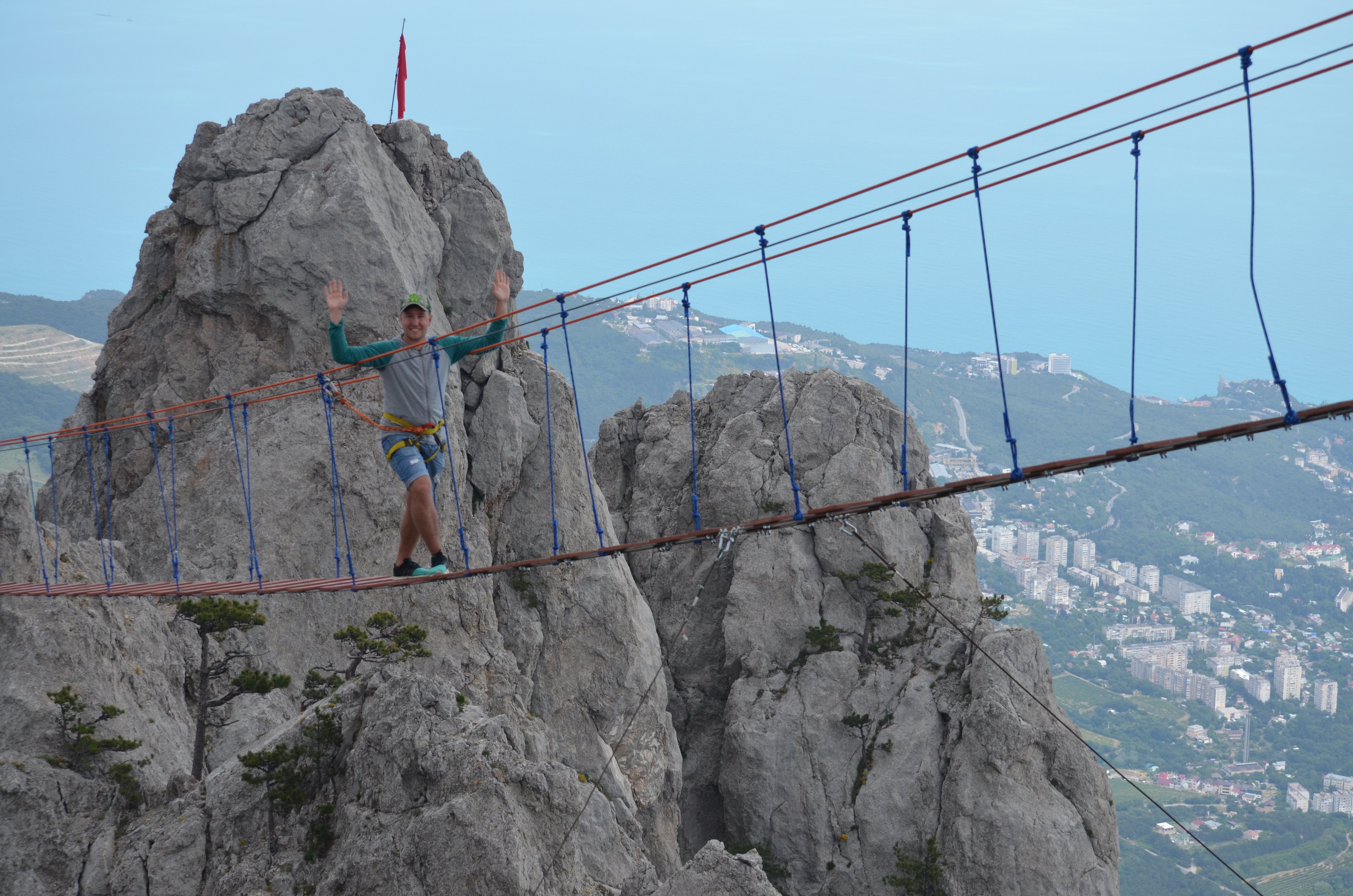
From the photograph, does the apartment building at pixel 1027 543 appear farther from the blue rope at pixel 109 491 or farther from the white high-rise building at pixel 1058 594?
the blue rope at pixel 109 491

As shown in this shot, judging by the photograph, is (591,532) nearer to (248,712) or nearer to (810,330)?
(248,712)

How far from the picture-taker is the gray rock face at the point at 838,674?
3150cm

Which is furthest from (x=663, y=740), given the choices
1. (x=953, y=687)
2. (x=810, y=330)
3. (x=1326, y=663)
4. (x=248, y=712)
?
(x=810, y=330)

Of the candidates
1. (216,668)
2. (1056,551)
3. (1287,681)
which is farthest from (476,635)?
(1056,551)

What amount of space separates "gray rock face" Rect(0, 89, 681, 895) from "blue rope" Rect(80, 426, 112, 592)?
0.64 feet

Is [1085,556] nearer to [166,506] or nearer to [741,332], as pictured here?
[741,332]

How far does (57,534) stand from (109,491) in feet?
19.6

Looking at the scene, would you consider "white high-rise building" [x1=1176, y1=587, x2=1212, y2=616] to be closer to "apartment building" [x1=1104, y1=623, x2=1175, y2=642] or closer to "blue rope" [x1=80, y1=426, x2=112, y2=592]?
"apartment building" [x1=1104, y1=623, x2=1175, y2=642]

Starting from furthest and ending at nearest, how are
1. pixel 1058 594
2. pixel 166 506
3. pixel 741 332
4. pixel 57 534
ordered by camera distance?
pixel 741 332 < pixel 1058 594 < pixel 166 506 < pixel 57 534

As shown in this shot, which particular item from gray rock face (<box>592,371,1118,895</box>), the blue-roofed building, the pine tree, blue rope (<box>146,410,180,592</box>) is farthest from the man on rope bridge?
the blue-roofed building

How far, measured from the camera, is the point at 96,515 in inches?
1028

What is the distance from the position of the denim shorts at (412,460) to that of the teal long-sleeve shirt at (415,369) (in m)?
0.24

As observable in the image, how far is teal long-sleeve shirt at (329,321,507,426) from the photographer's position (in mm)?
12656

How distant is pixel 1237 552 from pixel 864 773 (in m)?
106
